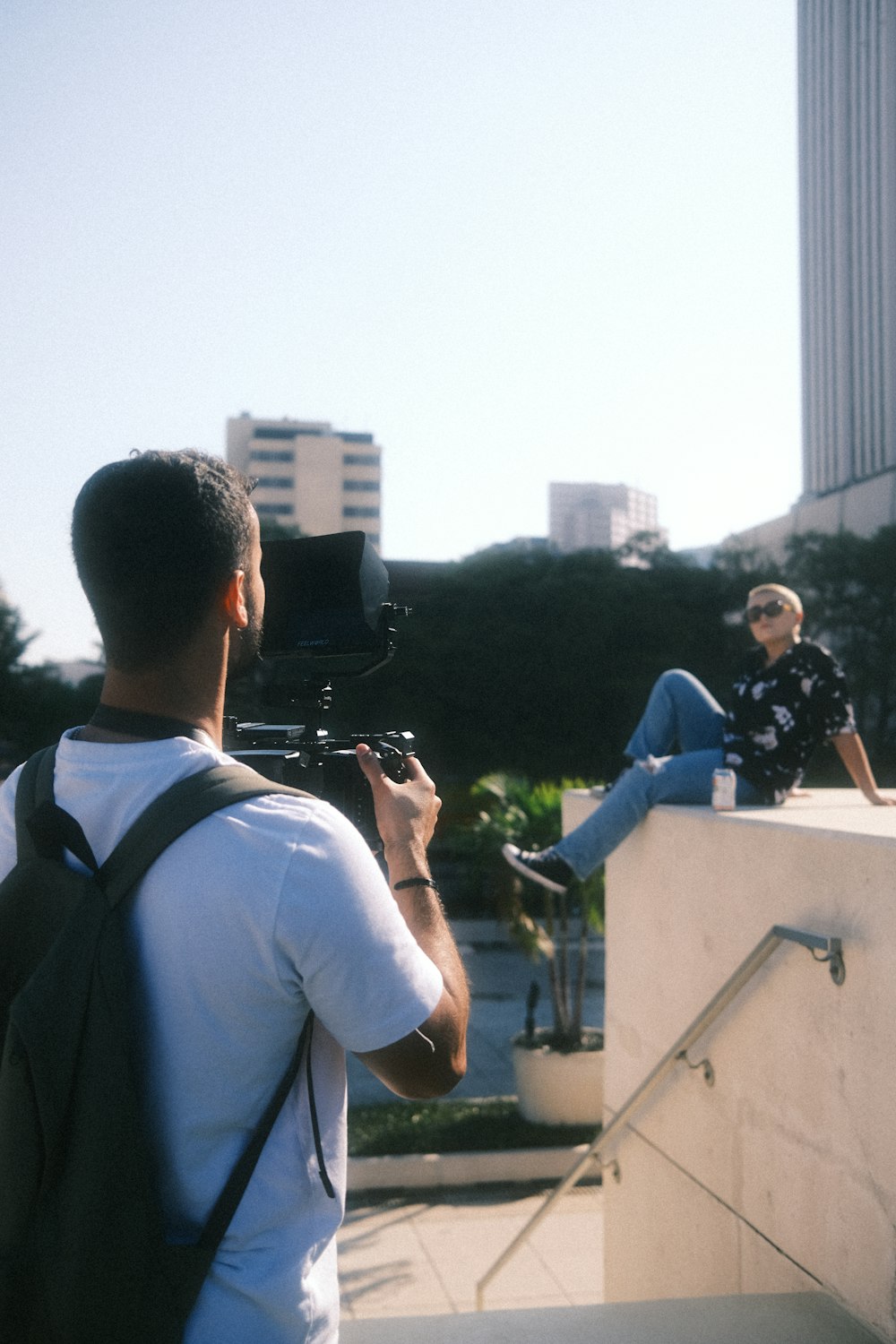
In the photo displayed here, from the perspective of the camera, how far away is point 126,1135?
120 cm

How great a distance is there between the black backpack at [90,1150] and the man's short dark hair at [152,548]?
19 centimetres

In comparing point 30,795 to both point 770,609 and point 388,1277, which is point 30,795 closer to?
point 770,609

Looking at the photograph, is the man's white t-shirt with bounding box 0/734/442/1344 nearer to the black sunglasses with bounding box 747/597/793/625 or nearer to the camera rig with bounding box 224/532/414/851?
the camera rig with bounding box 224/532/414/851

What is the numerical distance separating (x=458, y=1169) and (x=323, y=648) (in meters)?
7.22

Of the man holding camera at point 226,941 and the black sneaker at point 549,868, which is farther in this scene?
the black sneaker at point 549,868

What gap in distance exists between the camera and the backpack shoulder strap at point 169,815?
1197 mm

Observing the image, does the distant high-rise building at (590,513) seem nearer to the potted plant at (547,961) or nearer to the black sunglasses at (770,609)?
the potted plant at (547,961)

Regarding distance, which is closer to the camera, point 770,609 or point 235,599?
point 235,599

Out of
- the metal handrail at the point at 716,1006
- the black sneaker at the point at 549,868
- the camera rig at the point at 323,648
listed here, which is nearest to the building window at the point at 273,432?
the black sneaker at the point at 549,868

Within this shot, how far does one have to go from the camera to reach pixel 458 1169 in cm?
823

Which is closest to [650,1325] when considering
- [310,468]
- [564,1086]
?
[564,1086]

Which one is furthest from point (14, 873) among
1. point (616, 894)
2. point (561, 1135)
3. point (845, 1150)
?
point (561, 1135)

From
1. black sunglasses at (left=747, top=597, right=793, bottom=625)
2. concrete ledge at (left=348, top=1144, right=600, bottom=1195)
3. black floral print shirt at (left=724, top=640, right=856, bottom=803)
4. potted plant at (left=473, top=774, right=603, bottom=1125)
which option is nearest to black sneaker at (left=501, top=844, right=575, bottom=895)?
black floral print shirt at (left=724, top=640, right=856, bottom=803)

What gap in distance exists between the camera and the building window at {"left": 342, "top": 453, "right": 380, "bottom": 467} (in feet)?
328
